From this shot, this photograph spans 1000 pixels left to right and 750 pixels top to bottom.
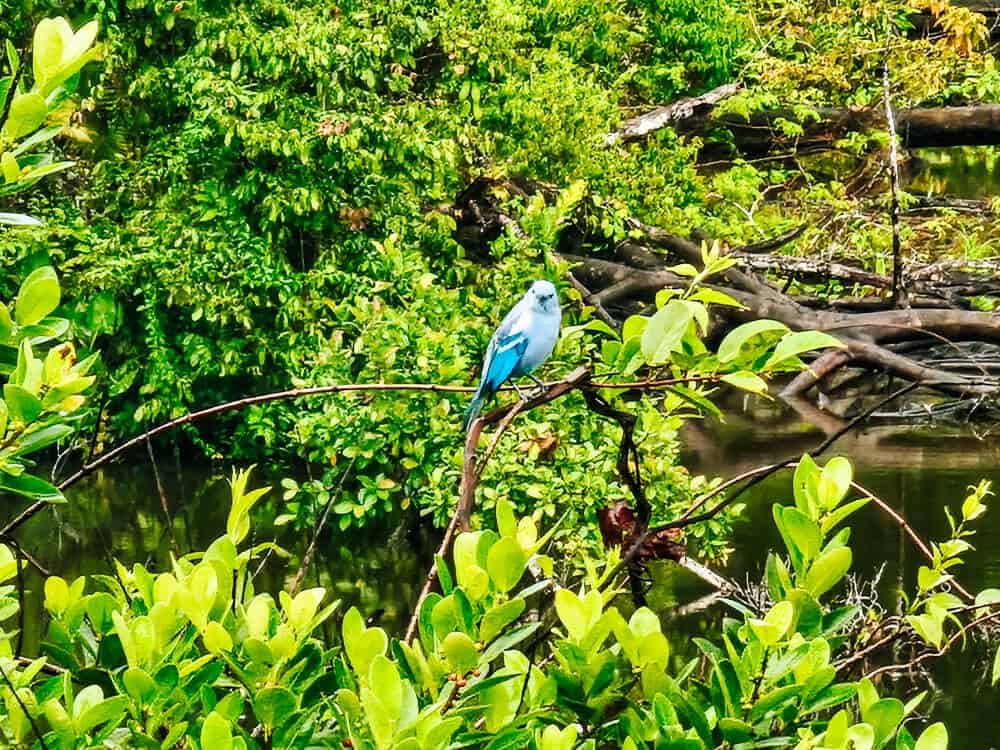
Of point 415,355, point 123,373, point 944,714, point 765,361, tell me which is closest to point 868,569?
point 944,714

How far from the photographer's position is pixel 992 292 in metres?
11.7

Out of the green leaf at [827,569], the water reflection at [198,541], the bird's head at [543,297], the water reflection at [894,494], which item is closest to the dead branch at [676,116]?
the water reflection at [894,494]

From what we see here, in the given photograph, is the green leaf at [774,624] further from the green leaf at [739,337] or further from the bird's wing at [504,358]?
the bird's wing at [504,358]

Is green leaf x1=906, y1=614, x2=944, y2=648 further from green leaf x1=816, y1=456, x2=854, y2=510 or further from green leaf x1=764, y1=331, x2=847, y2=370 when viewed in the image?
green leaf x1=764, y1=331, x2=847, y2=370

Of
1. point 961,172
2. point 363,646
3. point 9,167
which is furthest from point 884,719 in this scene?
point 961,172

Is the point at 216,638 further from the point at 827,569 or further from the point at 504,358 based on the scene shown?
the point at 504,358

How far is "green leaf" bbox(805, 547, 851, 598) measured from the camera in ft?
5.13

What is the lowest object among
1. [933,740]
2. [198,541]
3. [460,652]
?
[198,541]

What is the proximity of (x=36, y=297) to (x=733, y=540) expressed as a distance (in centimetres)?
810

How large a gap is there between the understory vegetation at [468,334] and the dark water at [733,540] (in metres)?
0.22

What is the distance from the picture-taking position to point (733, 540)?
929cm

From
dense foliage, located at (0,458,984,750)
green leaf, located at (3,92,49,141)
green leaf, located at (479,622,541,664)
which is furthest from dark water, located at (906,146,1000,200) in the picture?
green leaf, located at (3,92,49,141)

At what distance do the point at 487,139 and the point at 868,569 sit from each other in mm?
4265

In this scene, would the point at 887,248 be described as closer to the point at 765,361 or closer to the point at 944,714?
the point at 944,714
